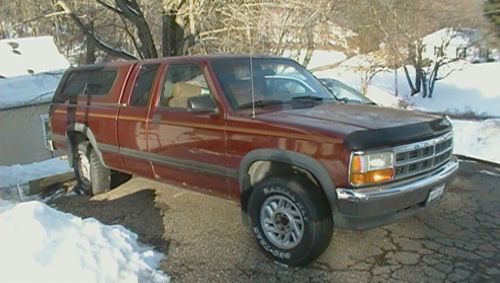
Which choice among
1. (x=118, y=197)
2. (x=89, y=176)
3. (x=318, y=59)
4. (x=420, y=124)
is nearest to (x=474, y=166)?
(x=420, y=124)

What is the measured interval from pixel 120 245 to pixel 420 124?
2.91 m

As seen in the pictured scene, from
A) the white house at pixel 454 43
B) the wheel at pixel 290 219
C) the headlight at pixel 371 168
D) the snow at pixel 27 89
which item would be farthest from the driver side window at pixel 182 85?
the white house at pixel 454 43

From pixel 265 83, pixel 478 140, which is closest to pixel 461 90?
pixel 478 140

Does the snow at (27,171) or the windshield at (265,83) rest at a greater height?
the windshield at (265,83)

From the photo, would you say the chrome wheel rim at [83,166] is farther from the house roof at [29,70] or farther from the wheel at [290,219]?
the house roof at [29,70]

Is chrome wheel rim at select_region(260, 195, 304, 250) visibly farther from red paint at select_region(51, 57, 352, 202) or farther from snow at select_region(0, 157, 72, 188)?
snow at select_region(0, 157, 72, 188)

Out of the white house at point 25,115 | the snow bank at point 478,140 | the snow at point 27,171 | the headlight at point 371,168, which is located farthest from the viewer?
the white house at point 25,115

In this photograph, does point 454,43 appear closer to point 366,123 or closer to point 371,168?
point 366,123

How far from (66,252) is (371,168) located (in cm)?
256

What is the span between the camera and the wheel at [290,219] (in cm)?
372

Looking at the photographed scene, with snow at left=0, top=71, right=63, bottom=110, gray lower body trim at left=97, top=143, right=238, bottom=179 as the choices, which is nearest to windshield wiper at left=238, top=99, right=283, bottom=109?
gray lower body trim at left=97, top=143, right=238, bottom=179

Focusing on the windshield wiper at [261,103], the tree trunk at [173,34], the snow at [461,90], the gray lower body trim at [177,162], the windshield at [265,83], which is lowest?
the snow at [461,90]

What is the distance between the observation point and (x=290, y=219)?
3.89m

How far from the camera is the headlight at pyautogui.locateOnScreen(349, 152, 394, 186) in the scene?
345cm
